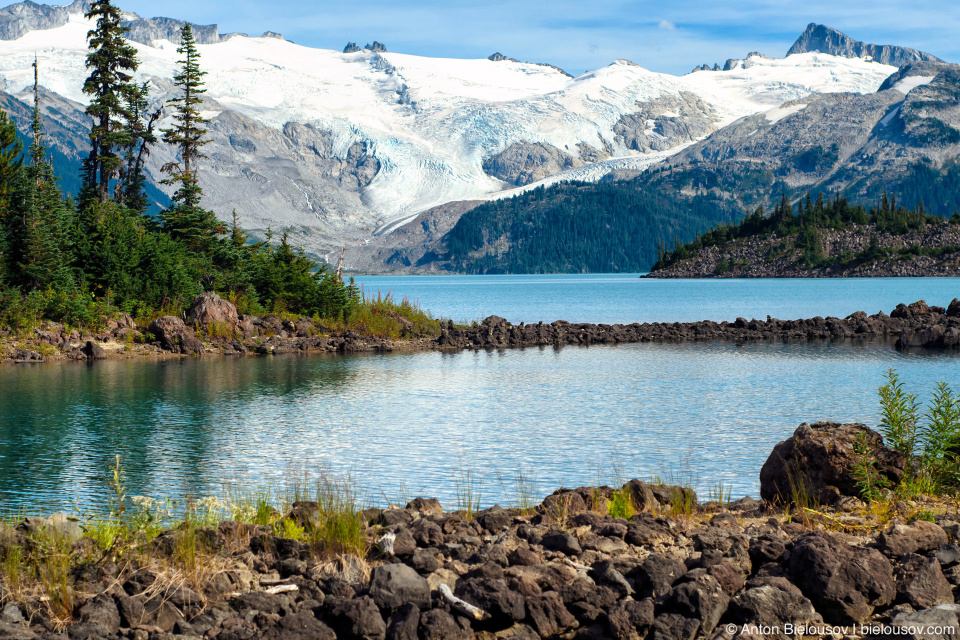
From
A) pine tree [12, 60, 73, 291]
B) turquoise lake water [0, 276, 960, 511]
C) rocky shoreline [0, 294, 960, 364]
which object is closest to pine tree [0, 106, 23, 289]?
pine tree [12, 60, 73, 291]

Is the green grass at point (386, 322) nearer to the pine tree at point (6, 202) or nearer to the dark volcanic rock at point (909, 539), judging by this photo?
the pine tree at point (6, 202)

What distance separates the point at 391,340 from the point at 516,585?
41665mm

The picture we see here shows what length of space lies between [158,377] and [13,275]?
523 inches

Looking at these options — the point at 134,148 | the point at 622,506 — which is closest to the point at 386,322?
the point at 134,148

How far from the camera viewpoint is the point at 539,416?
24.9 meters

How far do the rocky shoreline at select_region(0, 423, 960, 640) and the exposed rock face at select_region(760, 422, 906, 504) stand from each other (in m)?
1.72

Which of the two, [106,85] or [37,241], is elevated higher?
[106,85]

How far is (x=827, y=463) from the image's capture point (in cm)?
1284

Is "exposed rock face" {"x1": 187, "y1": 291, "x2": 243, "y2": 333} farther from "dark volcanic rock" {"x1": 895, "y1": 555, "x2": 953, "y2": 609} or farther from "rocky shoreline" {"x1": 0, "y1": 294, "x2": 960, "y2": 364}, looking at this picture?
"dark volcanic rock" {"x1": 895, "y1": 555, "x2": 953, "y2": 609}

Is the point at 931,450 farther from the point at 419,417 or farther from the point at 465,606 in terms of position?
the point at 419,417

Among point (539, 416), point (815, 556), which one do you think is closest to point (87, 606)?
point (815, 556)

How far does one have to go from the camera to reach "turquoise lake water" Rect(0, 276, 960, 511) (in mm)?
16984

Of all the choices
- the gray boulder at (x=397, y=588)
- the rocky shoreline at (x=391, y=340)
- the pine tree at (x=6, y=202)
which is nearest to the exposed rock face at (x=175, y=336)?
the rocky shoreline at (x=391, y=340)

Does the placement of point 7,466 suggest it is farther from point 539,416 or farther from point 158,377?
point 158,377
